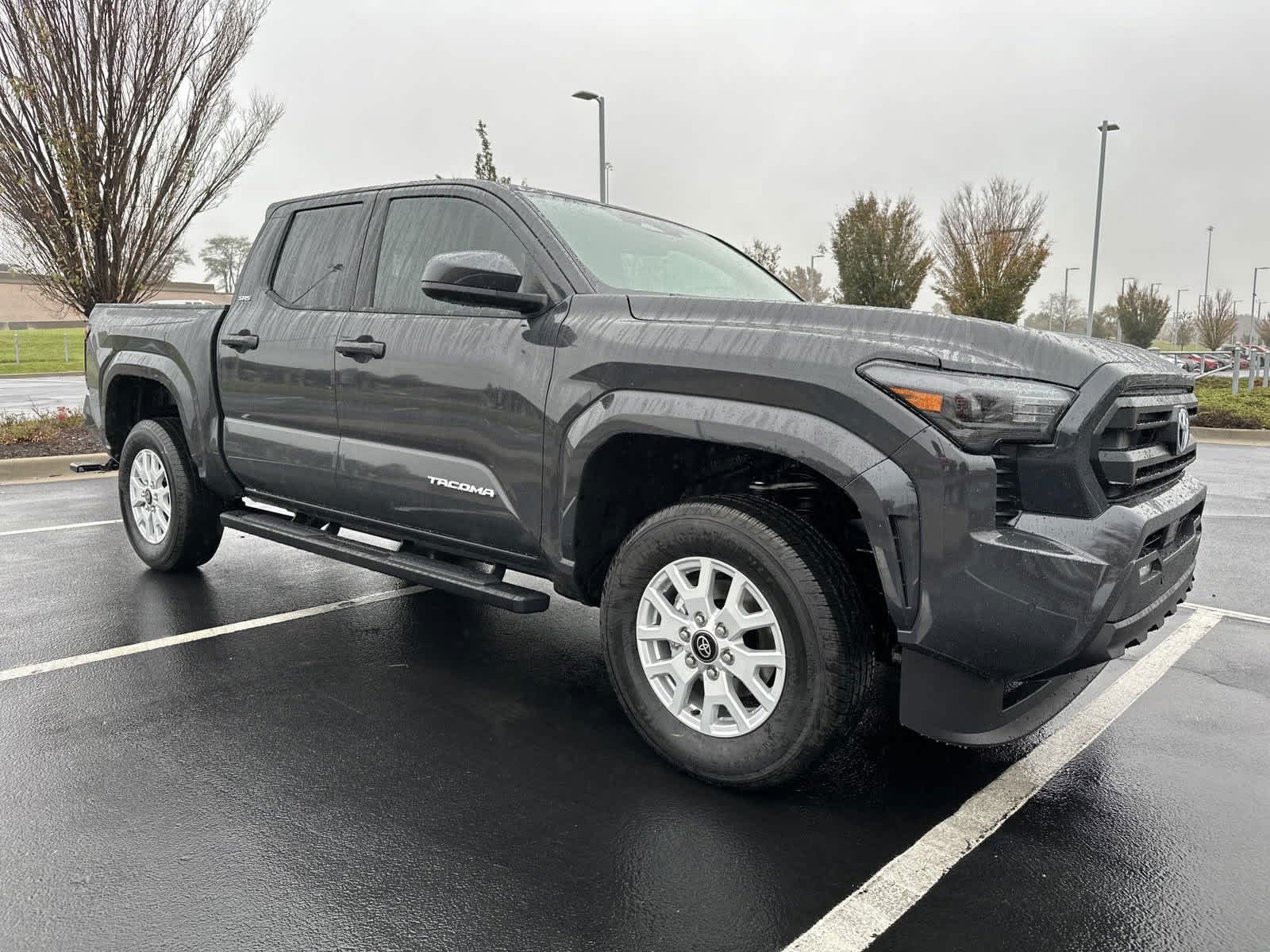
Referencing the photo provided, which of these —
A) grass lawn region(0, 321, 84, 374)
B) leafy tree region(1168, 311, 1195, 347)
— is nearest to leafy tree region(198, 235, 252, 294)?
grass lawn region(0, 321, 84, 374)

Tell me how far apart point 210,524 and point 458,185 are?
8.50 ft

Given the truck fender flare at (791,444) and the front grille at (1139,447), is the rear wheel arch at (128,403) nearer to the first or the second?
the truck fender flare at (791,444)

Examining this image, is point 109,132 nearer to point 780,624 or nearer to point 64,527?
point 64,527

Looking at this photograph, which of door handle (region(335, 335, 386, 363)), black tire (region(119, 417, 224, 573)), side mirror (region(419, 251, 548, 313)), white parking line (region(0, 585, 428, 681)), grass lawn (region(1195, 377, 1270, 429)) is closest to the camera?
side mirror (region(419, 251, 548, 313))

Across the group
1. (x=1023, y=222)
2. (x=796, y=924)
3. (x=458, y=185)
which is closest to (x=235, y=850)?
(x=796, y=924)

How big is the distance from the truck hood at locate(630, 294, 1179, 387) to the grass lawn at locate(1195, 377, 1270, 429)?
11142 mm

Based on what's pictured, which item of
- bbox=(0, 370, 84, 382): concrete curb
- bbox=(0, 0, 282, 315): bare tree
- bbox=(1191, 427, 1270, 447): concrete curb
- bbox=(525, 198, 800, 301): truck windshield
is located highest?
bbox=(0, 0, 282, 315): bare tree

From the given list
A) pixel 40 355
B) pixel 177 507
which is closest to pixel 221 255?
pixel 40 355

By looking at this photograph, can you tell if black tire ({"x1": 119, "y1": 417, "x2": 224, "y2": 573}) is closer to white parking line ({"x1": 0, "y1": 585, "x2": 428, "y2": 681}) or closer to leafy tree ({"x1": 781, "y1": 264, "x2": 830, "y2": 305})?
white parking line ({"x1": 0, "y1": 585, "x2": 428, "y2": 681})

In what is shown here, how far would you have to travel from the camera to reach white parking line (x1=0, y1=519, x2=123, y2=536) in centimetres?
661

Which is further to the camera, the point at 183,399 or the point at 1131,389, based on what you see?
the point at 183,399

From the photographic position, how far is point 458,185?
379 centimetres

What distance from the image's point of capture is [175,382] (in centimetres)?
489

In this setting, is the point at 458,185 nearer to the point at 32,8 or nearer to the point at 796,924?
the point at 796,924
